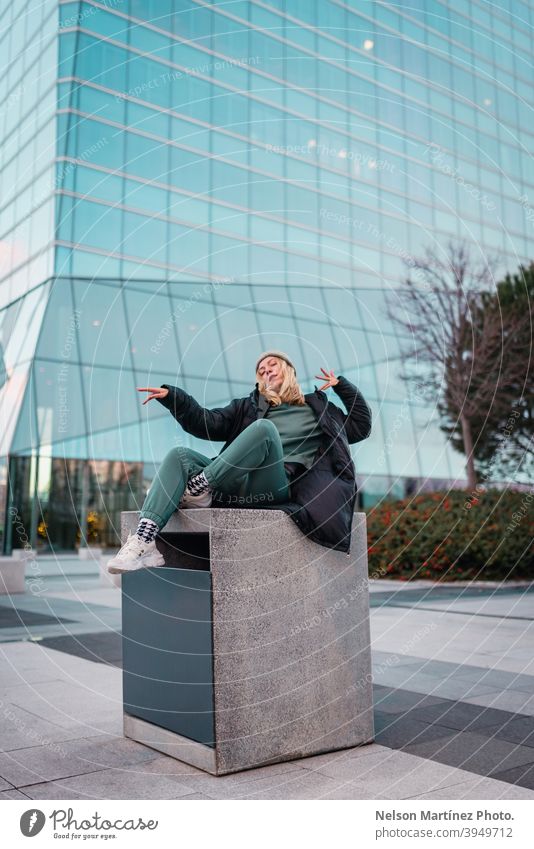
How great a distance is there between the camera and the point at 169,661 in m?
4.02

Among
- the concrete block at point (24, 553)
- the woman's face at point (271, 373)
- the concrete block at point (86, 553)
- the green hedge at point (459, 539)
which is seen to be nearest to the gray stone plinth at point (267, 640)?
the woman's face at point (271, 373)

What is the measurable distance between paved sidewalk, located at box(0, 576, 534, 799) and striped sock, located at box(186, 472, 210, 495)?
138 centimetres

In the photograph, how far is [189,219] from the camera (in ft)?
87.0

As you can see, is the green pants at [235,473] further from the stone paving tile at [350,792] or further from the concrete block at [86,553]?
the concrete block at [86,553]

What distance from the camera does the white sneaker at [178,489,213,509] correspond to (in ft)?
13.1

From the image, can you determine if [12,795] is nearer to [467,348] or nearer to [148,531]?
[148,531]

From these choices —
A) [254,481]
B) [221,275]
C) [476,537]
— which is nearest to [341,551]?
[254,481]

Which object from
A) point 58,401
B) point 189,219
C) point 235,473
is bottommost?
point 235,473

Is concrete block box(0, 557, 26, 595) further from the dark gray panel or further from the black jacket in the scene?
the black jacket

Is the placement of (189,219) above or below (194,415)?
above

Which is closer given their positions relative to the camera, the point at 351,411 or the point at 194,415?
the point at 194,415

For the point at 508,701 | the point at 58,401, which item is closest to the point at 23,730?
the point at 508,701

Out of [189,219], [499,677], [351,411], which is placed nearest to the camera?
[351,411]

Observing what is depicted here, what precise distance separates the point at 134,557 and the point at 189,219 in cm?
2410
